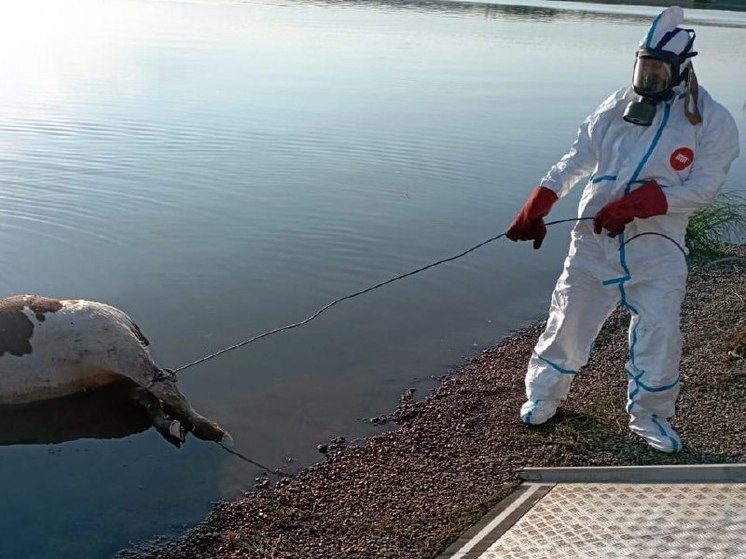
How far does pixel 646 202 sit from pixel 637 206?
5cm

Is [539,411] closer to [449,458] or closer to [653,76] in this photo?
[449,458]

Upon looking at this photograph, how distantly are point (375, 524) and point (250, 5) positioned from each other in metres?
39.3

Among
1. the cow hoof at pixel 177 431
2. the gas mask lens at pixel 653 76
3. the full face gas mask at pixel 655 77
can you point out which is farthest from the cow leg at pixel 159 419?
the gas mask lens at pixel 653 76

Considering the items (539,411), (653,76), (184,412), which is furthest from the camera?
(184,412)

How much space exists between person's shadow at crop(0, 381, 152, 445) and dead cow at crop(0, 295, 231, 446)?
0.07 metres

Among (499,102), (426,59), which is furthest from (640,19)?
(499,102)

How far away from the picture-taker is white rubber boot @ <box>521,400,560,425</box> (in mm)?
5508

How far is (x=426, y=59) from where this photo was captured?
80.1ft

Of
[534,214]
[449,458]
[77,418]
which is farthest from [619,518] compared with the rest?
[77,418]

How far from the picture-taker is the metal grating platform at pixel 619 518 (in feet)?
12.8

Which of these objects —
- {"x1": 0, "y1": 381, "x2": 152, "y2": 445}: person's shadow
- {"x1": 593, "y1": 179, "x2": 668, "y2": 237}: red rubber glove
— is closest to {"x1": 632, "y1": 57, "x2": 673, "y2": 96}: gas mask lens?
{"x1": 593, "y1": 179, "x2": 668, "y2": 237}: red rubber glove

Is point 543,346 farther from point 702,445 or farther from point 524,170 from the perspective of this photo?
point 524,170

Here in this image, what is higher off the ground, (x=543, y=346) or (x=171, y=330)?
(x=543, y=346)

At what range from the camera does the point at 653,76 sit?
4863 mm
